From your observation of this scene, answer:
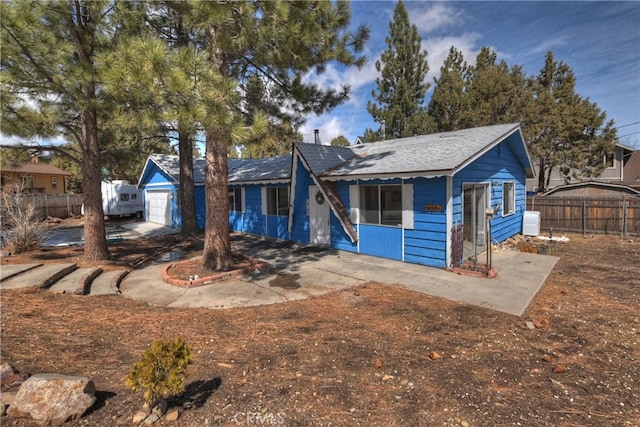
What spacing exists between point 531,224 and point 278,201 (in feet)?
33.9

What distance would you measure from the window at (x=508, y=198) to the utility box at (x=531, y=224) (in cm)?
102

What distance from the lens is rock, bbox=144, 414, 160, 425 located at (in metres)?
2.60

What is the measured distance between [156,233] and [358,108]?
16883 millimetres

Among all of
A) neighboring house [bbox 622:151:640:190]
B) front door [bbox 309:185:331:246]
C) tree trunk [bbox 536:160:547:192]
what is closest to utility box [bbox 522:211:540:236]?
front door [bbox 309:185:331:246]

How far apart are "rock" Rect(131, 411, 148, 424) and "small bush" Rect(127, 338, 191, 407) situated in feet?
0.26

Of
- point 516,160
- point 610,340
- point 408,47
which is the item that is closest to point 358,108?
point 408,47

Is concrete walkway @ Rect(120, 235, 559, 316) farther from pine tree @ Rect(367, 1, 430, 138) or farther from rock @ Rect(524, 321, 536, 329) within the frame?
pine tree @ Rect(367, 1, 430, 138)

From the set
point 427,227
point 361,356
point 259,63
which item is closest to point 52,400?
point 361,356

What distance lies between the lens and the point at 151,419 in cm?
262

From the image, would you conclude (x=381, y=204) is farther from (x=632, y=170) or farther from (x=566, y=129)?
(x=632, y=170)

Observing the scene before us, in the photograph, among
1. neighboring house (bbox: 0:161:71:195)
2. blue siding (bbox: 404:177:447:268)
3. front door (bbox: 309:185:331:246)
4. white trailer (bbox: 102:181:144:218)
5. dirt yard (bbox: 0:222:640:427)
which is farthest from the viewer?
neighboring house (bbox: 0:161:71:195)

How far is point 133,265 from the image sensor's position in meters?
9.23

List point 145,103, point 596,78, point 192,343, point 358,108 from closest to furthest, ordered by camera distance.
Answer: point 192,343, point 145,103, point 596,78, point 358,108

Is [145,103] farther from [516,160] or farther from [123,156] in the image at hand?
[516,160]
